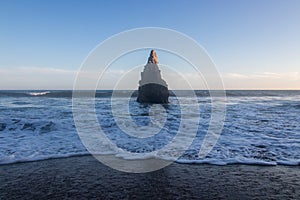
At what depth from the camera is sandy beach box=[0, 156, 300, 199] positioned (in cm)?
378

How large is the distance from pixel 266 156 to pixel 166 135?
4.08 metres

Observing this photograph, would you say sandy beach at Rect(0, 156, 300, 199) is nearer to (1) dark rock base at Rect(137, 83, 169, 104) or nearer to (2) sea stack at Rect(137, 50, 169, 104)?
(1) dark rock base at Rect(137, 83, 169, 104)

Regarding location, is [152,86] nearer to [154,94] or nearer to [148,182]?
[154,94]

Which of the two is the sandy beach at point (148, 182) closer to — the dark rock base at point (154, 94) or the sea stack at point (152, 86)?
the dark rock base at point (154, 94)

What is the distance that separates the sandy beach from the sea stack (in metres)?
24.2

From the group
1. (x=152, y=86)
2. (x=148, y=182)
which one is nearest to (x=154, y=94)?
(x=152, y=86)

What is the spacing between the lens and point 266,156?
6262 mm

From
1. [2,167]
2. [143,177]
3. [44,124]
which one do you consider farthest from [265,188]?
[44,124]

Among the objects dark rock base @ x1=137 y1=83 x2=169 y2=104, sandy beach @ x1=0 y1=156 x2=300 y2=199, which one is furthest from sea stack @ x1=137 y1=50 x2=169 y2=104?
sandy beach @ x1=0 y1=156 x2=300 y2=199

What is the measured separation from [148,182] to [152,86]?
86.5 ft

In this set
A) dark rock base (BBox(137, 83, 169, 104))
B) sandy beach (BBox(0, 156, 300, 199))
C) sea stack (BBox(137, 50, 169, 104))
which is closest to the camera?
sandy beach (BBox(0, 156, 300, 199))

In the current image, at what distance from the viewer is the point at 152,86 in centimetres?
3045

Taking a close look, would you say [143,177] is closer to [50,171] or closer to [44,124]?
[50,171]

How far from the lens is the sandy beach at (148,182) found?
3.78m
